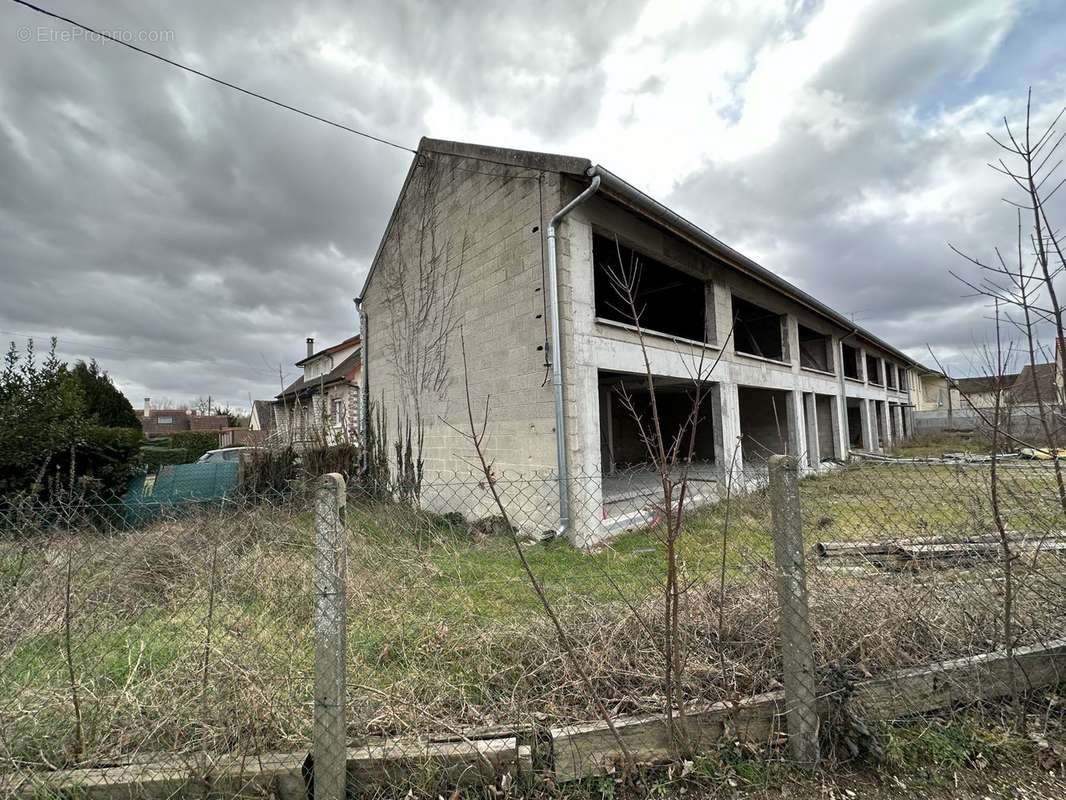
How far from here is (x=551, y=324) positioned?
6375mm

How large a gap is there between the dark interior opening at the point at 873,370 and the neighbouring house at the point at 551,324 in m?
11.1

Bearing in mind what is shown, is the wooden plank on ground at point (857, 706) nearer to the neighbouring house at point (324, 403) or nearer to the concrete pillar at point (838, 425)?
the neighbouring house at point (324, 403)

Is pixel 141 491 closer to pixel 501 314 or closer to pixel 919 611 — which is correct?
pixel 501 314

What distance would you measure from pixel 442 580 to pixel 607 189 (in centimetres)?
550

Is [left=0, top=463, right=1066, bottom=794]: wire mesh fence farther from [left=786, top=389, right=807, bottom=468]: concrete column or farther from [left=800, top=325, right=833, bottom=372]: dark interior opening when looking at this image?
[left=800, top=325, right=833, bottom=372]: dark interior opening

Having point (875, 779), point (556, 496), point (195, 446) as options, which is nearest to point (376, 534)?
point (556, 496)

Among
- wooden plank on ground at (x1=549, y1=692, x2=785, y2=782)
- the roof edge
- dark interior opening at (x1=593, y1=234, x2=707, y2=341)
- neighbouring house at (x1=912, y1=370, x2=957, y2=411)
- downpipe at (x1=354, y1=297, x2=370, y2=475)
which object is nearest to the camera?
wooden plank on ground at (x1=549, y1=692, x2=785, y2=782)

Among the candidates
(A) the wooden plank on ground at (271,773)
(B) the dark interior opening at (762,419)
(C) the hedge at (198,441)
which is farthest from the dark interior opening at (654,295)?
(C) the hedge at (198,441)

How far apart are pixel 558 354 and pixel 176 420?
63.5 meters

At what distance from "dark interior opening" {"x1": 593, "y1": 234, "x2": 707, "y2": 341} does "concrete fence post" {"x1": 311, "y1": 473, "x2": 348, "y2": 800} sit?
713cm

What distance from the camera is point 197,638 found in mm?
2695

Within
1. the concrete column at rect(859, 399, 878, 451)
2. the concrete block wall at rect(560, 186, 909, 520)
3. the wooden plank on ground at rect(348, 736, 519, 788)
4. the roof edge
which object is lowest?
the wooden plank on ground at rect(348, 736, 519, 788)

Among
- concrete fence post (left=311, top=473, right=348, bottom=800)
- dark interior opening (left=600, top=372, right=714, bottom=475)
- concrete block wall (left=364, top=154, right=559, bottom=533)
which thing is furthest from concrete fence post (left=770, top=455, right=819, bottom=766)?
dark interior opening (left=600, top=372, right=714, bottom=475)

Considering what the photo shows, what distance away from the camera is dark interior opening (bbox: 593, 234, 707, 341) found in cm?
902
